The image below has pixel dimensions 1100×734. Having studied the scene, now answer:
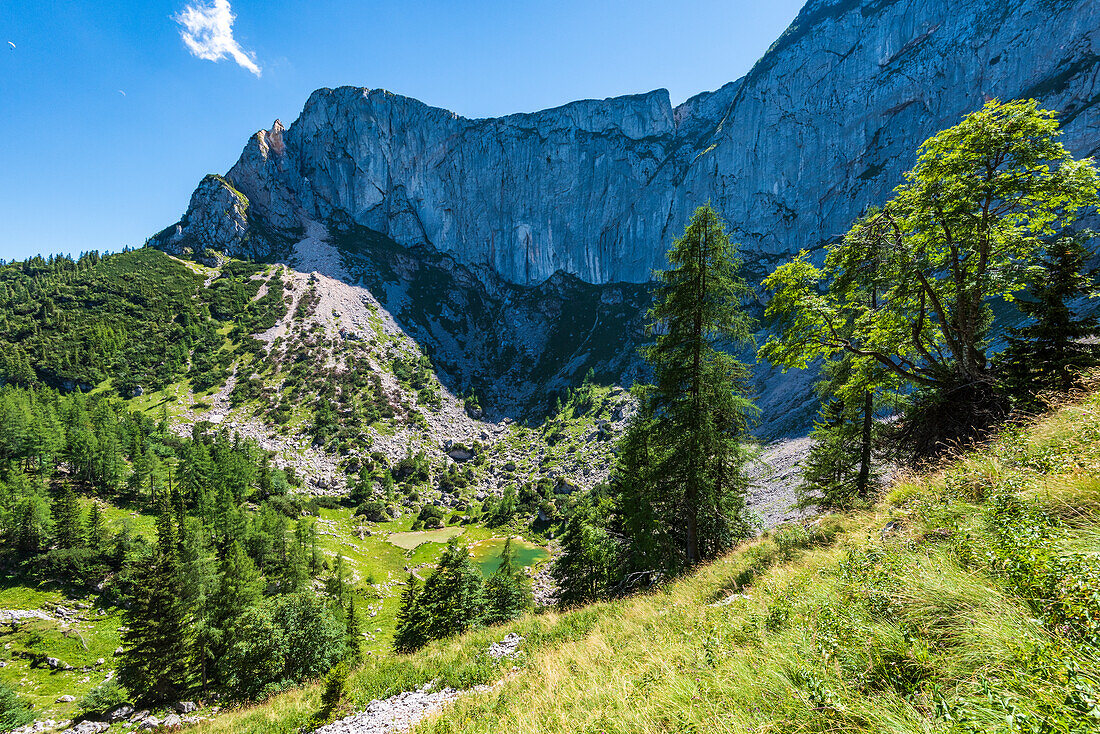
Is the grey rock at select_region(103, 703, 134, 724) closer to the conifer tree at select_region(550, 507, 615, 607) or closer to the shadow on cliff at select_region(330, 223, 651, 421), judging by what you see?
the conifer tree at select_region(550, 507, 615, 607)

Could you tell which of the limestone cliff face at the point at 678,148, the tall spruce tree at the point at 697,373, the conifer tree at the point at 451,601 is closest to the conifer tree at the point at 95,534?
the conifer tree at the point at 451,601

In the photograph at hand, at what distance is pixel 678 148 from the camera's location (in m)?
144

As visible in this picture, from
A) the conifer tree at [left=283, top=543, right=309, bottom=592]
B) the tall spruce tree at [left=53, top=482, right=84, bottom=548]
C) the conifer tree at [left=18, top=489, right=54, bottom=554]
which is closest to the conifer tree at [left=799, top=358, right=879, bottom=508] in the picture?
the conifer tree at [left=283, top=543, right=309, bottom=592]

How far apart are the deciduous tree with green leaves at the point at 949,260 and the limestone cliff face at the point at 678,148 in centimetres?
9050

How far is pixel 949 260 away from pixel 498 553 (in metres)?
68.9

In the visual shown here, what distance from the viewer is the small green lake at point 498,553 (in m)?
61.1

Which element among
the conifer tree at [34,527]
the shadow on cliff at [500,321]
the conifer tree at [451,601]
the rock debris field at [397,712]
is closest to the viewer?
the rock debris field at [397,712]

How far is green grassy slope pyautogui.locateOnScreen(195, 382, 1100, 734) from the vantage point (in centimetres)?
234

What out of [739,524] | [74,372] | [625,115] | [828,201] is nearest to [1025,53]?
[828,201]

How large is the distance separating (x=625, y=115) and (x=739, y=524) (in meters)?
174

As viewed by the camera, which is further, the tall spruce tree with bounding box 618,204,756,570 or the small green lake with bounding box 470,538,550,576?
the small green lake with bounding box 470,538,550,576

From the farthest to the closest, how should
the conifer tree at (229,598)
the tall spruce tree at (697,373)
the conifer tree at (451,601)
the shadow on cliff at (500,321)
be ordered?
1. the shadow on cliff at (500,321)
2. the conifer tree at (229,598)
3. the conifer tree at (451,601)
4. the tall spruce tree at (697,373)

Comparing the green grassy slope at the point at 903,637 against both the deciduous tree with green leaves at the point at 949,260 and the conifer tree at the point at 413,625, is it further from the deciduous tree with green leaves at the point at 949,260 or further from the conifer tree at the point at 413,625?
the conifer tree at the point at 413,625

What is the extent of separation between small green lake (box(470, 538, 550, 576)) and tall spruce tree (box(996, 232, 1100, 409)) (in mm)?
60624
